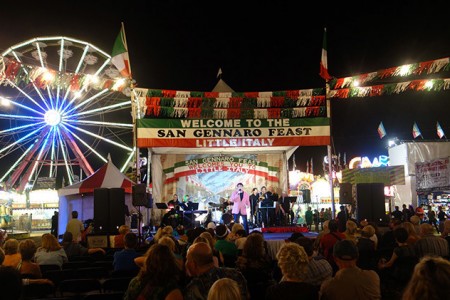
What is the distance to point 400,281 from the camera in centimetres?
610

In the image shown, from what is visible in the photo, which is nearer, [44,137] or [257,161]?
[257,161]

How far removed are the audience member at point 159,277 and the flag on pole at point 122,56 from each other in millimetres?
14722

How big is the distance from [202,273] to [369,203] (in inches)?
435

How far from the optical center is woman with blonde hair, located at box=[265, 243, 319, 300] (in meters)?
3.43

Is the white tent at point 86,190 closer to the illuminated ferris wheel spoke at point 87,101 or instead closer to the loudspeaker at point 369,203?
the illuminated ferris wheel spoke at point 87,101

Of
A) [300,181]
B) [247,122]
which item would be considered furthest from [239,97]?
[300,181]

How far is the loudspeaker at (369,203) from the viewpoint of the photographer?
45.0 ft

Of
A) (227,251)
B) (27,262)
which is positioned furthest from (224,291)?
(27,262)

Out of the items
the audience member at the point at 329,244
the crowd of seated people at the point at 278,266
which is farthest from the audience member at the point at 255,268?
the audience member at the point at 329,244

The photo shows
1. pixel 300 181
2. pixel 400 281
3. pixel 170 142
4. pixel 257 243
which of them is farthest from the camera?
pixel 300 181

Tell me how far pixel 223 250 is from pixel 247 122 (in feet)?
38.1

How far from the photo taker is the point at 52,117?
26344 millimetres

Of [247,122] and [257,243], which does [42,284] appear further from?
[247,122]

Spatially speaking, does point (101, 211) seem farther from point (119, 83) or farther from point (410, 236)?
point (410, 236)
